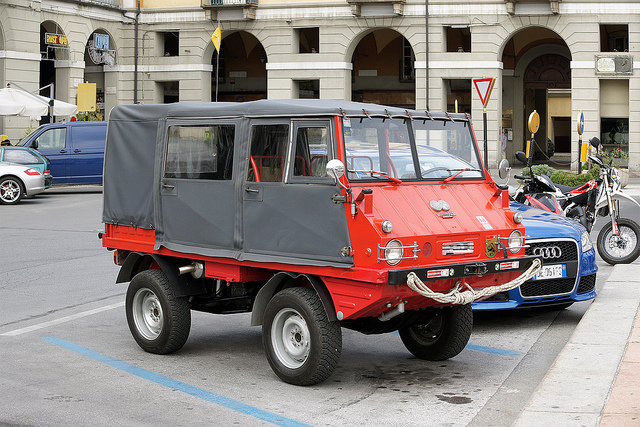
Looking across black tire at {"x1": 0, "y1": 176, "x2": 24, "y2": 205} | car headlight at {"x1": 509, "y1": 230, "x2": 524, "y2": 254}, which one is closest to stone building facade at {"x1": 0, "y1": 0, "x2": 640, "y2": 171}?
black tire at {"x1": 0, "y1": 176, "x2": 24, "y2": 205}

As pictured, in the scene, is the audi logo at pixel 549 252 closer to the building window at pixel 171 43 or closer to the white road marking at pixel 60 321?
the white road marking at pixel 60 321

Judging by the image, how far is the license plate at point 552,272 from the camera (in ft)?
29.0

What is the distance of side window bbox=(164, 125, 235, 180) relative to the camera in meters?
7.49

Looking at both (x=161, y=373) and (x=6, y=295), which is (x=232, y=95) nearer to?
(x=6, y=295)

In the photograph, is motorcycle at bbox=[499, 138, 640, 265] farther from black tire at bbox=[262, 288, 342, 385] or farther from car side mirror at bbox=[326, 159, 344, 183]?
car side mirror at bbox=[326, 159, 344, 183]

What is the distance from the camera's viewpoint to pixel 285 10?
42.8m

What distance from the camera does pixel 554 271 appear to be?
29.3 feet

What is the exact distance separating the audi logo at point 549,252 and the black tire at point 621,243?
446cm

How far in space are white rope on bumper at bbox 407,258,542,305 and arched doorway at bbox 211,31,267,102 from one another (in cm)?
4347

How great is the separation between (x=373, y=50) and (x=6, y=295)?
38292 mm

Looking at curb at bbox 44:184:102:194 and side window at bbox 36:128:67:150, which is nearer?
side window at bbox 36:128:67:150

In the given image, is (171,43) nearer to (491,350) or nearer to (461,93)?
(461,93)

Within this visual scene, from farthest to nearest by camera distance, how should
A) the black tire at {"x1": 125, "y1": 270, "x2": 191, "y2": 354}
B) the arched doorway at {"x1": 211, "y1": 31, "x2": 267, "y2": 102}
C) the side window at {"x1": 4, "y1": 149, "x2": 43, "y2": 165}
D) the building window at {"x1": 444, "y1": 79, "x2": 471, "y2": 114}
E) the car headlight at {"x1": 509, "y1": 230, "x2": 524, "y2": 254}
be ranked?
the arched doorway at {"x1": 211, "y1": 31, "x2": 267, "y2": 102}, the building window at {"x1": 444, "y1": 79, "x2": 471, "y2": 114}, the side window at {"x1": 4, "y1": 149, "x2": 43, "y2": 165}, the black tire at {"x1": 125, "y1": 270, "x2": 191, "y2": 354}, the car headlight at {"x1": 509, "y1": 230, "x2": 524, "y2": 254}

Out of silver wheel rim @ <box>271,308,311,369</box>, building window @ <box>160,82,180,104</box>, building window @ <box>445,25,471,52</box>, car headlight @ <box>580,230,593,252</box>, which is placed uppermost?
building window @ <box>445,25,471,52</box>
